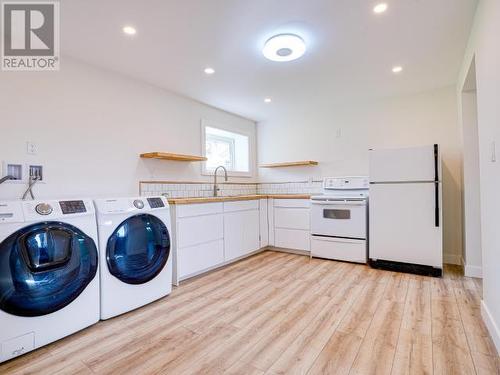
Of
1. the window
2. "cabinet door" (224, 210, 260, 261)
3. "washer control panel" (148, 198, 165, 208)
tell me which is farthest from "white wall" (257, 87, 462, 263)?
"washer control panel" (148, 198, 165, 208)

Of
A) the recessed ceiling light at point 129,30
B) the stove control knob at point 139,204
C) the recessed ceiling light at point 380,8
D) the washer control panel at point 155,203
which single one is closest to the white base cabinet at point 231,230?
the washer control panel at point 155,203

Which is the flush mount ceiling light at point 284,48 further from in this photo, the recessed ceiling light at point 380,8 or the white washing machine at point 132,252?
the white washing machine at point 132,252

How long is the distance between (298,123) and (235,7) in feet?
8.97

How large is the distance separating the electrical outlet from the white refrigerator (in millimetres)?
3393

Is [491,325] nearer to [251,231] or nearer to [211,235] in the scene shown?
[211,235]

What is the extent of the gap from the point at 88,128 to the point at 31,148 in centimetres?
51


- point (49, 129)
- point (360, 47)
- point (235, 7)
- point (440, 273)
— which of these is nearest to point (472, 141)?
point (440, 273)

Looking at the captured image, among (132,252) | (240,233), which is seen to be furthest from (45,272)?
(240,233)

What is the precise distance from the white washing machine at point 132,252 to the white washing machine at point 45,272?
0.08m

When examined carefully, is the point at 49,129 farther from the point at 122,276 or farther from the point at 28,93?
the point at 122,276

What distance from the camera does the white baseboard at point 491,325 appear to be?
1.54 m

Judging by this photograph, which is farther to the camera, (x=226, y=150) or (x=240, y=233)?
(x=226, y=150)

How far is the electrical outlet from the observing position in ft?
7.14

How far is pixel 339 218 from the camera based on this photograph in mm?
3408
